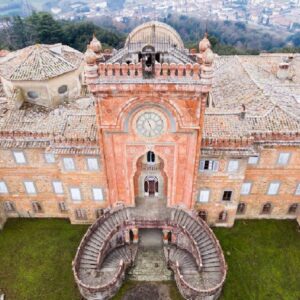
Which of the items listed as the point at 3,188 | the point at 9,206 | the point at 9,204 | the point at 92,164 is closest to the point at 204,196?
the point at 92,164

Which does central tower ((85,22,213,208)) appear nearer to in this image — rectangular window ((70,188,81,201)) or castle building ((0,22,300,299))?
castle building ((0,22,300,299))

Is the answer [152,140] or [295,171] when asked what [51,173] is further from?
[295,171]

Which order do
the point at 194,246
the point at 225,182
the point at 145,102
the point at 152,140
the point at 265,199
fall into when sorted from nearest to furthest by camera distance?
the point at 145,102 → the point at 152,140 → the point at 194,246 → the point at 225,182 → the point at 265,199

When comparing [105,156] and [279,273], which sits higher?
[105,156]

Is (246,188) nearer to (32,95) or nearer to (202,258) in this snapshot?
(202,258)

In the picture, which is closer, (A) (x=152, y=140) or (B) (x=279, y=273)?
(A) (x=152, y=140)

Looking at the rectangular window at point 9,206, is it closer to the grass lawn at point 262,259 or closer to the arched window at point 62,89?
the arched window at point 62,89

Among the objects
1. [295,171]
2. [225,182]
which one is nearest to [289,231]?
[295,171]
